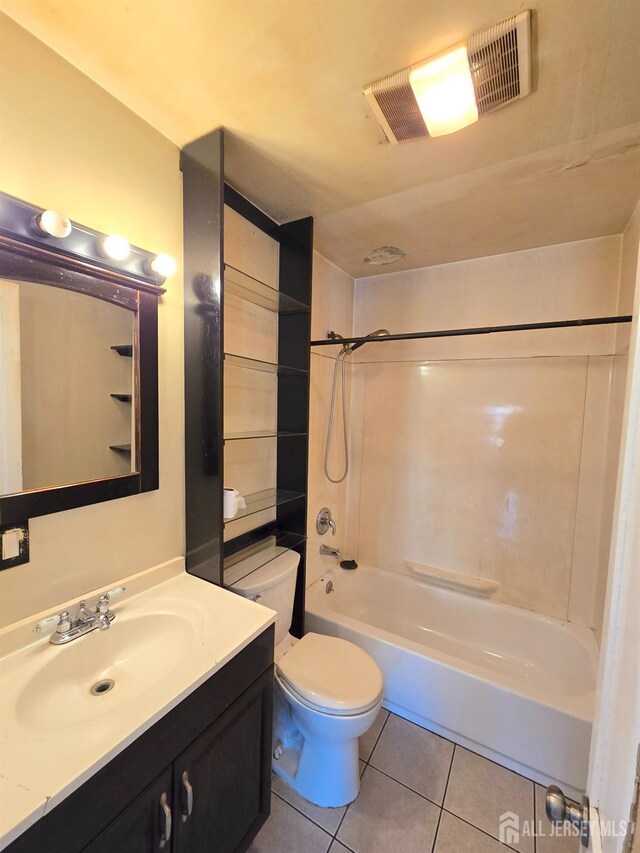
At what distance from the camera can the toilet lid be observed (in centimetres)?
130

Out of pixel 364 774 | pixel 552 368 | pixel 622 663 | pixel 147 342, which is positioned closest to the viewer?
pixel 622 663

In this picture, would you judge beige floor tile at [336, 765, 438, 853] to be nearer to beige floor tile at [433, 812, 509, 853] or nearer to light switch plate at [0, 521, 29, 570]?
beige floor tile at [433, 812, 509, 853]

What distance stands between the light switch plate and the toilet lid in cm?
104

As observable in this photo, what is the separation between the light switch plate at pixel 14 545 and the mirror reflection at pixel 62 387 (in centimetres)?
11

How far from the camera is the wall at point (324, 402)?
213cm

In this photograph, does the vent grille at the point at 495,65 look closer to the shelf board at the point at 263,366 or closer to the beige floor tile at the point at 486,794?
the shelf board at the point at 263,366

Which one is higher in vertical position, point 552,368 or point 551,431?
point 552,368

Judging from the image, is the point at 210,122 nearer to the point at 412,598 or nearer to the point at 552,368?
the point at 552,368

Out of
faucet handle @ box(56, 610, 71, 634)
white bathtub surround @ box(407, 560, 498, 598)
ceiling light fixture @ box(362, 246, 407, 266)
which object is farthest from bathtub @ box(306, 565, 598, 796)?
ceiling light fixture @ box(362, 246, 407, 266)

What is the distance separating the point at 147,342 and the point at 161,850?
1.40 metres

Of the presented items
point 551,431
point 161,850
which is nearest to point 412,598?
point 551,431

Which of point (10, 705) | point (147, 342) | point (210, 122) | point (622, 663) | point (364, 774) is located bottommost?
point (364, 774)

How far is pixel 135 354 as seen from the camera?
46.9 inches

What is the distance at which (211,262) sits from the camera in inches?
49.1
